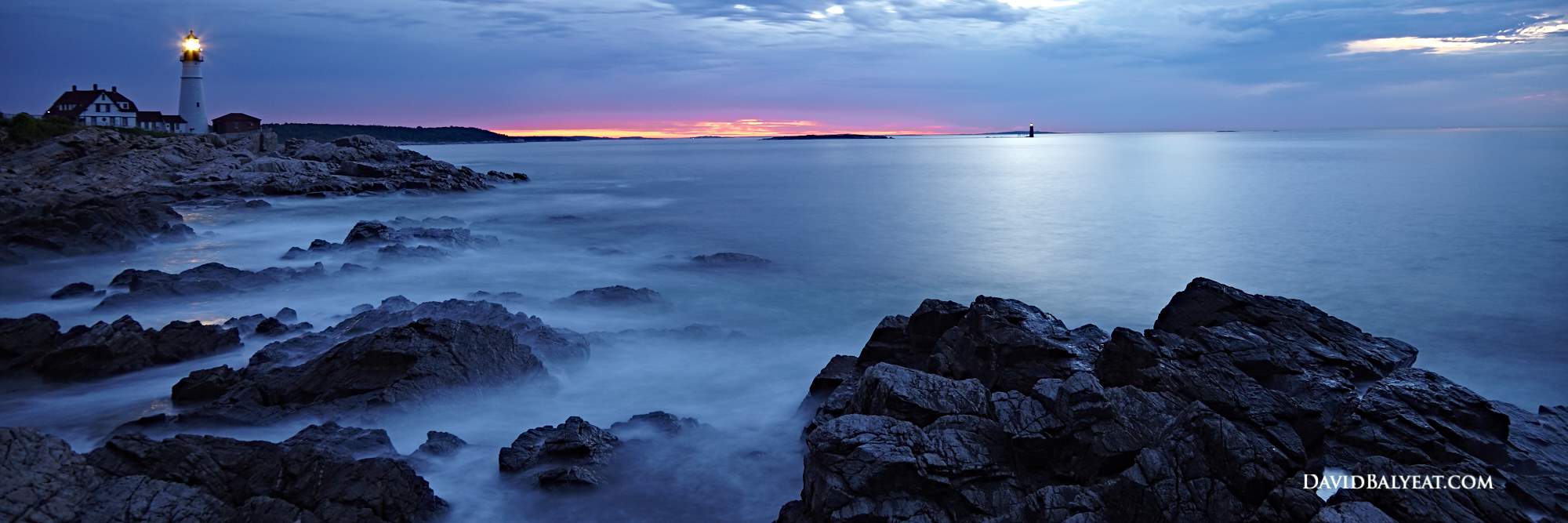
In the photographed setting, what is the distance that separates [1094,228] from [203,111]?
54.6 m

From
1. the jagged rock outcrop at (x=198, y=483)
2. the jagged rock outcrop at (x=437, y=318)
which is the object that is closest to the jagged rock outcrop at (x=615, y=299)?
the jagged rock outcrop at (x=437, y=318)

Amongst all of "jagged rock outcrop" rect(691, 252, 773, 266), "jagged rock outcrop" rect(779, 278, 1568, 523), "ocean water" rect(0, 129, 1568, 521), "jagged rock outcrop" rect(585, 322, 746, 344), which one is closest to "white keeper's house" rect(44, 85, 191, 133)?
"ocean water" rect(0, 129, 1568, 521)

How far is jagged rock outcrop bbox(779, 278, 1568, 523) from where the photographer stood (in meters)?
5.04

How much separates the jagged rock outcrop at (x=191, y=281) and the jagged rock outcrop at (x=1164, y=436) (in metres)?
10.8

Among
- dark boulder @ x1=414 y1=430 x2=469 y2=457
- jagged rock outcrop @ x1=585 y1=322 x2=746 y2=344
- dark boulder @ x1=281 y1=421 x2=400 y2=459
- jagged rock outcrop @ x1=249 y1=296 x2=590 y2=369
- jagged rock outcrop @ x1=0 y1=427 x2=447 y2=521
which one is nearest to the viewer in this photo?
jagged rock outcrop @ x1=0 y1=427 x2=447 y2=521

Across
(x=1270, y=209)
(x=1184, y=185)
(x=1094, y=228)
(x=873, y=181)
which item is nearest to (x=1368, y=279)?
(x=1094, y=228)

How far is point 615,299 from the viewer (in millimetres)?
13609

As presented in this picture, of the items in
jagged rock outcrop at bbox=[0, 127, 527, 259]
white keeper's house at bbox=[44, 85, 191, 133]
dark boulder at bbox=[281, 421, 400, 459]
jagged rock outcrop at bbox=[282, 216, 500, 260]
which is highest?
white keeper's house at bbox=[44, 85, 191, 133]

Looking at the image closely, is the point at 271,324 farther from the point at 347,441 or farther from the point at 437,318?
the point at 347,441

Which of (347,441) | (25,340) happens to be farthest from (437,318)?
(25,340)

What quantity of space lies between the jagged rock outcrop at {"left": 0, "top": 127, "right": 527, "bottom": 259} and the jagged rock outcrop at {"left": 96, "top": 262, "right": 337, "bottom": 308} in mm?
4831

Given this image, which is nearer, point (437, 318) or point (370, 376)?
point (370, 376)

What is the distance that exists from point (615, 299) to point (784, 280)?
4.02 meters

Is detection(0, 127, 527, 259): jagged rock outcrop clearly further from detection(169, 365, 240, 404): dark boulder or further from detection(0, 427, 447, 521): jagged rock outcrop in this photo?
detection(0, 427, 447, 521): jagged rock outcrop
